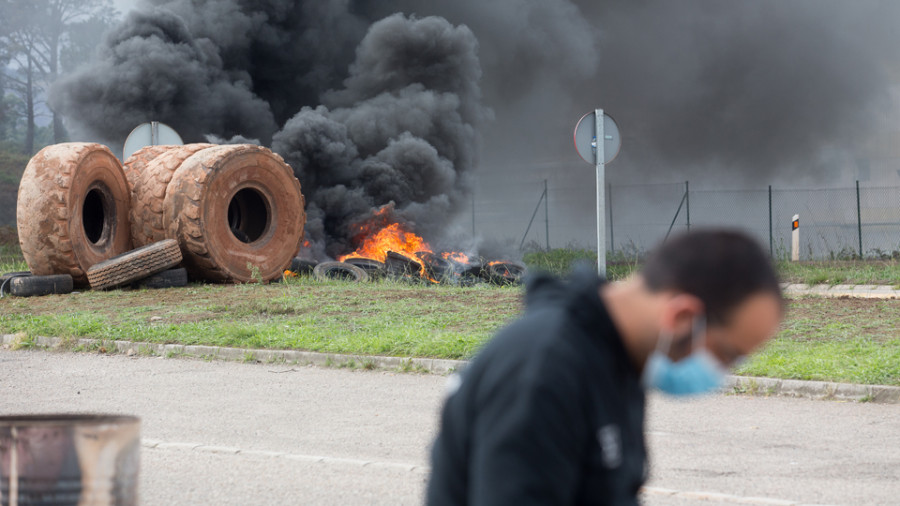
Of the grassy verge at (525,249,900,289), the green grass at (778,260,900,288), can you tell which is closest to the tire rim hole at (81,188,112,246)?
the grassy verge at (525,249,900,289)

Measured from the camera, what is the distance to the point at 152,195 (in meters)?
14.5

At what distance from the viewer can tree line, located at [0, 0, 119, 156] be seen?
1901 inches

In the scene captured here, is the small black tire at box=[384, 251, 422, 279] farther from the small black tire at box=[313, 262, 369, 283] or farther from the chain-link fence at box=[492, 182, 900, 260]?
the chain-link fence at box=[492, 182, 900, 260]

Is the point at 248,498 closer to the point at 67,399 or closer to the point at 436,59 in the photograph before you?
the point at 67,399

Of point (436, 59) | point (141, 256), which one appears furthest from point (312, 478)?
point (436, 59)

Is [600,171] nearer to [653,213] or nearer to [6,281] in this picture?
[6,281]

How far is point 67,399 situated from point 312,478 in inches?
125

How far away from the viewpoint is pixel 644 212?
30109mm

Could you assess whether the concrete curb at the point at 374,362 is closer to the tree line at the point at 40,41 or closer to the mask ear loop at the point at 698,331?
the mask ear loop at the point at 698,331

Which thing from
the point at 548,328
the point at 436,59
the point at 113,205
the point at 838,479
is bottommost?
the point at 838,479

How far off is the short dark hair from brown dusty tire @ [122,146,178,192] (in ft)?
47.7

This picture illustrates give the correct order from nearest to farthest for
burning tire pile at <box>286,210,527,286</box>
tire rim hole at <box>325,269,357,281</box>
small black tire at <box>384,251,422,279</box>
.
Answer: tire rim hole at <box>325,269,357,281</box>, burning tire pile at <box>286,210,527,286</box>, small black tire at <box>384,251,422,279</box>

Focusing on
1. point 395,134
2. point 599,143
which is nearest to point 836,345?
point 599,143

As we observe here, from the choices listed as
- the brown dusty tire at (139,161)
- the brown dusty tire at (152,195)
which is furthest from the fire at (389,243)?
the brown dusty tire at (152,195)
